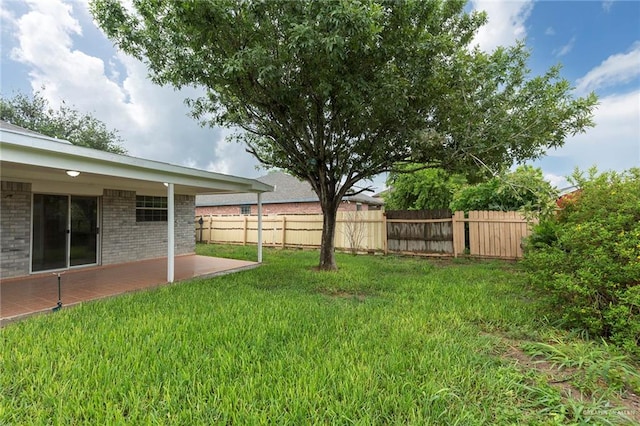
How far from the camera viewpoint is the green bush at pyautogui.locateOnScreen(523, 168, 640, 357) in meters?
3.22

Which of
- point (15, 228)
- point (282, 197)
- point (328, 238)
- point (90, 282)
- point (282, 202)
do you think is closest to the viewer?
point (90, 282)

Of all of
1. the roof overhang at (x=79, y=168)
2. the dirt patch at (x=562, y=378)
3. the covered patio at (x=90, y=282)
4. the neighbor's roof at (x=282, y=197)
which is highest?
the neighbor's roof at (x=282, y=197)

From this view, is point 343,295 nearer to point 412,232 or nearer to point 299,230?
point 412,232

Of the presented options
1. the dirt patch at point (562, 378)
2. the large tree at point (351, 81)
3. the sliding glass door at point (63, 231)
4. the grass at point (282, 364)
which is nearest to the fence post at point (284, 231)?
the large tree at point (351, 81)

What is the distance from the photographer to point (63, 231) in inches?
313

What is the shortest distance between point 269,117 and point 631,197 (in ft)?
21.9

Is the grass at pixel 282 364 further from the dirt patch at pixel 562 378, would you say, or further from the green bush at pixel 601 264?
the green bush at pixel 601 264

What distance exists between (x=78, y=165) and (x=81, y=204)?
4.42 metres

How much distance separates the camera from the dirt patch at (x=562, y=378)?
2268mm

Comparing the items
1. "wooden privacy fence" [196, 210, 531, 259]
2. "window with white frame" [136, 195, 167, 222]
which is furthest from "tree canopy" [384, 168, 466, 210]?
"window with white frame" [136, 195, 167, 222]

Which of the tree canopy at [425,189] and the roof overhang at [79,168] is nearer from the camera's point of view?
the roof overhang at [79,168]

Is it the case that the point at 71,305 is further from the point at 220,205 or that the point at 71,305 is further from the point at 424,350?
the point at 220,205

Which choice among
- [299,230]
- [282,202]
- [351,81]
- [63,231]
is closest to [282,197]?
[282,202]

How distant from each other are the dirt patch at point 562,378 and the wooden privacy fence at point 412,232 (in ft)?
19.5
